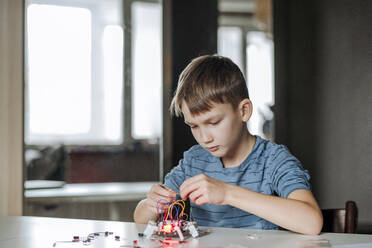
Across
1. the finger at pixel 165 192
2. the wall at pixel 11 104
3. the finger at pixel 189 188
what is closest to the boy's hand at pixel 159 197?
the finger at pixel 165 192

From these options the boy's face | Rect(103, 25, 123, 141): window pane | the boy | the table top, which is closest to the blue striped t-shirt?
the boy

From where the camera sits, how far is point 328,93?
2520 millimetres

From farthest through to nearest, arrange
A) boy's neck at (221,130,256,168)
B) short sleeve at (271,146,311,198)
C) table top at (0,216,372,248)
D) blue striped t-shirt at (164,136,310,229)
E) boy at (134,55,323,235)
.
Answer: boy's neck at (221,130,256,168)
blue striped t-shirt at (164,136,310,229)
short sleeve at (271,146,311,198)
boy at (134,55,323,235)
table top at (0,216,372,248)

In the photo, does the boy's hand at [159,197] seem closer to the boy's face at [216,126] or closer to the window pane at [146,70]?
the boy's face at [216,126]

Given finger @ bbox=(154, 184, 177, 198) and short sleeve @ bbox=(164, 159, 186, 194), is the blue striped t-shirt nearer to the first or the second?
short sleeve @ bbox=(164, 159, 186, 194)

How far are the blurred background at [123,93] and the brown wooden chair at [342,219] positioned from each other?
1068mm

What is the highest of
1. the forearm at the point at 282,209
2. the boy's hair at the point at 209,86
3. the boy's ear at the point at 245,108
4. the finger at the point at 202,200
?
the boy's hair at the point at 209,86

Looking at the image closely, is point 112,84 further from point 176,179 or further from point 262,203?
point 262,203

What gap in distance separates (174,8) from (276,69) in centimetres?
78

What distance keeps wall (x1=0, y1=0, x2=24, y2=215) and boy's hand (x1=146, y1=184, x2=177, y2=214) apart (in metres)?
1.58

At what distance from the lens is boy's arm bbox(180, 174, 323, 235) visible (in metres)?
1.12

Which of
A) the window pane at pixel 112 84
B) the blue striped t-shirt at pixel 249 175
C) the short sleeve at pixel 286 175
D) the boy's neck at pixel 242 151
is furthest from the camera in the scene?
the window pane at pixel 112 84

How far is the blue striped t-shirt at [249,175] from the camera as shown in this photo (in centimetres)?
136

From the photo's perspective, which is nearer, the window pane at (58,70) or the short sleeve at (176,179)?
the short sleeve at (176,179)
